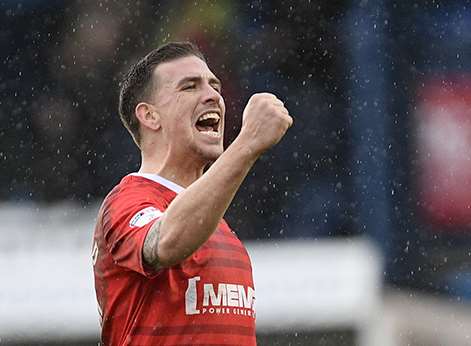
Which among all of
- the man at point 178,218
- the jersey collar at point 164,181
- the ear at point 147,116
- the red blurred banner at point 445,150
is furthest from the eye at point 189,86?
the red blurred banner at point 445,150

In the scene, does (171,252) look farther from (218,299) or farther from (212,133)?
(212,133)

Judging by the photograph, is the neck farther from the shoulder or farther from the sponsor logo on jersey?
the sponsor logo on jersey

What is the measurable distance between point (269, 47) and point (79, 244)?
1659mm

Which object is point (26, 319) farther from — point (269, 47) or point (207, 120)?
point (207, 120)

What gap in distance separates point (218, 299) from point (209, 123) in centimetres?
57

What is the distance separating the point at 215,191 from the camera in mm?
2775

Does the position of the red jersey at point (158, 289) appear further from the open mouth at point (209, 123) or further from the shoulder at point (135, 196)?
the open mouth at point (209, 123)

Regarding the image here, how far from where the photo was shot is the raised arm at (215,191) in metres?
2.78

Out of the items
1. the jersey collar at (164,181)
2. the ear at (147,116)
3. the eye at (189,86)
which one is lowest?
the jersey collar at (164,181)

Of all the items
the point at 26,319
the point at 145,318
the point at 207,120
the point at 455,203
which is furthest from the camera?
the point at 455,203

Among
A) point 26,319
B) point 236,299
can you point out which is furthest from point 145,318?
point 26,319

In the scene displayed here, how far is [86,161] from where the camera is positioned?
7.13 meters

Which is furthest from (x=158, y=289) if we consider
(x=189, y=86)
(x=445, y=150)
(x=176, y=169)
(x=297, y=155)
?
(x=445, y=150)

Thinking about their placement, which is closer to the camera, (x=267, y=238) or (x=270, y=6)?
(x=267, y=238)
